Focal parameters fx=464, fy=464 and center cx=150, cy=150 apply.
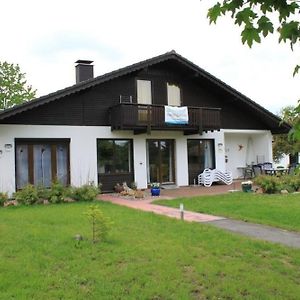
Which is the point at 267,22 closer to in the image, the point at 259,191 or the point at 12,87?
the point at 259,191

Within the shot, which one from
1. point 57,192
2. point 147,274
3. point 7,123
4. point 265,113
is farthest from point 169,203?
point 265,113

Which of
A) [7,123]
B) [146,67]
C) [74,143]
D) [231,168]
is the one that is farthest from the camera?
[231,168]

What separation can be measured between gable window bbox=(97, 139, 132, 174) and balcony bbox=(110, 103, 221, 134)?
764 mm

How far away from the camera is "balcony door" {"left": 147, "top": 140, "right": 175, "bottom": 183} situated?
68.1 feet

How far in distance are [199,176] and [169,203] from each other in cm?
753

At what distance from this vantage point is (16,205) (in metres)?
14.0

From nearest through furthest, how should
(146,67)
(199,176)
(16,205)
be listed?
1. (16,205)
2. (146,67)
3. (199,176)

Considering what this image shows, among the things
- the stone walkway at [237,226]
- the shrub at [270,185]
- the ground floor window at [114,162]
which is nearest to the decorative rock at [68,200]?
the stone walkway at [237,226]

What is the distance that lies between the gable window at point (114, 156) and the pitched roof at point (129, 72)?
8.39 feet

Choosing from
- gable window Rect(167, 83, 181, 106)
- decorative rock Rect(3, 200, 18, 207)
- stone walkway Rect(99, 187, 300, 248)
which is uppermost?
gable window Rect(167, 83, 181, 106)

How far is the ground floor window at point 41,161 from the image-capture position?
694 inches

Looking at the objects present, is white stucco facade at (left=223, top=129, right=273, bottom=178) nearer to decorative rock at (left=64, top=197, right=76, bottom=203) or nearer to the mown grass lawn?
decorative rock at (left=64, top=197, right=76, bottom=203)

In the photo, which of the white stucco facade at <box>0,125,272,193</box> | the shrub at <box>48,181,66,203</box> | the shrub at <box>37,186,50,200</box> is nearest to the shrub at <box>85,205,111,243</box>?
the shrub at <box>48,181,66,203</box>

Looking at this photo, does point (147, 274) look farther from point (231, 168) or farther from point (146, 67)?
point (231, 168)
